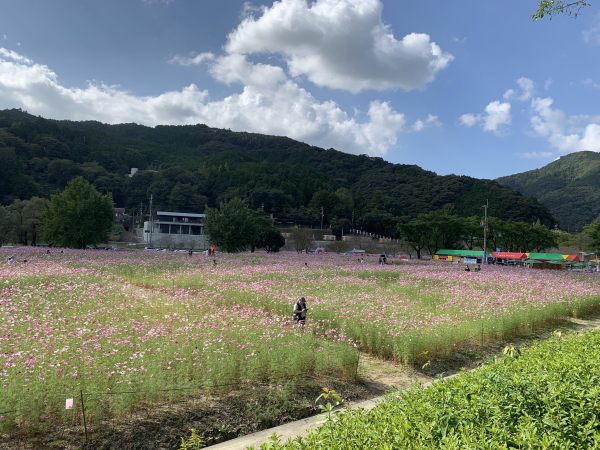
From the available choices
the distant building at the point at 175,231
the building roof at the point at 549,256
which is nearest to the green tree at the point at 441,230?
the building roof at the point at 549,256

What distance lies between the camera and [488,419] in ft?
9.48

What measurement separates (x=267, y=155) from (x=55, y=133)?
77131 millimetres

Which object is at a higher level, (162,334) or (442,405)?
(442,405)

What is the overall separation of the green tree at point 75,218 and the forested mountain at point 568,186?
105 m

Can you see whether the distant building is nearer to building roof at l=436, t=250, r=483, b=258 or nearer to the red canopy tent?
building roof at l=436, t=250, r=483, b=258

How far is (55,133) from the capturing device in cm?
10238

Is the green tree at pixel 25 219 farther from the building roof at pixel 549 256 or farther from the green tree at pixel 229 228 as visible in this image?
the building roof at pixel 549 256

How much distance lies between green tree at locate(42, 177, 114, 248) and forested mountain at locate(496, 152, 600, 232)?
10475 cm

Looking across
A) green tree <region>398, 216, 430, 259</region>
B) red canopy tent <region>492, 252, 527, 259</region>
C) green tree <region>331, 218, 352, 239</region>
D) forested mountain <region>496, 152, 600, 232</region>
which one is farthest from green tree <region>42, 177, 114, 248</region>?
forested mountain <region>496, 152, 600, 232</region>

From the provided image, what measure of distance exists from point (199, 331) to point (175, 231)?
80903mm

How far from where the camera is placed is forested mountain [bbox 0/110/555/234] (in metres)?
82.1

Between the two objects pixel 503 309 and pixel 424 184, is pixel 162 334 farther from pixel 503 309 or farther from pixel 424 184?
pixel 424 184

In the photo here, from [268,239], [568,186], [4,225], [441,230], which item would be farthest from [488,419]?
[568,186]

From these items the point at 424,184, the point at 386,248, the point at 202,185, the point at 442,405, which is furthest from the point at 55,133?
the point at 442,405
